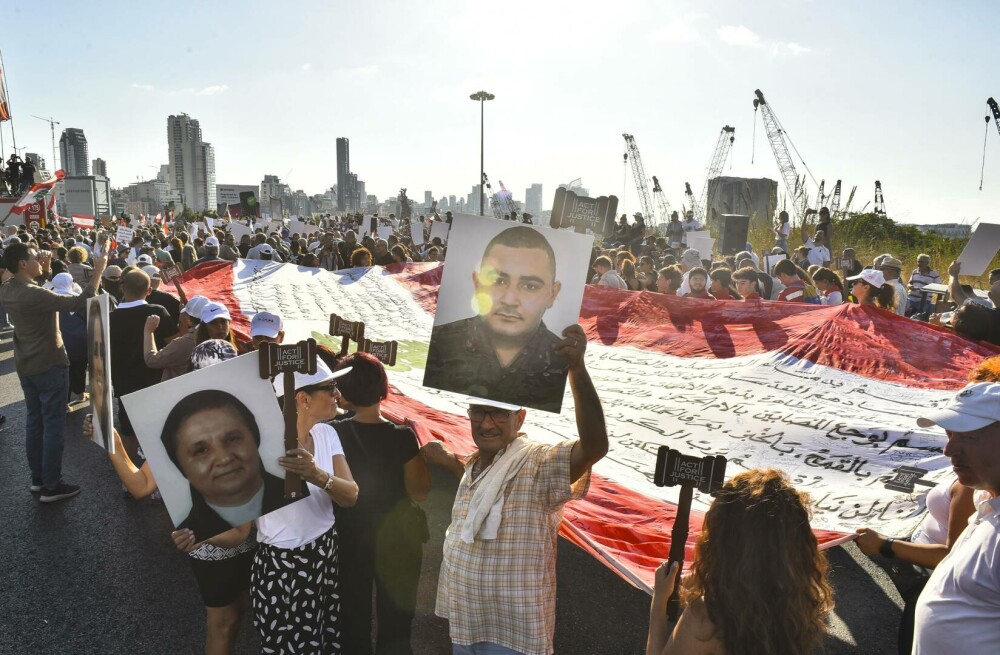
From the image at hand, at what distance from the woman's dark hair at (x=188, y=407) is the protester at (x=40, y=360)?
397cm

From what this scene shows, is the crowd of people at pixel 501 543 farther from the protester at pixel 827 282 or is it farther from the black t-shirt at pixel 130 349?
the protester at pixel 827 282

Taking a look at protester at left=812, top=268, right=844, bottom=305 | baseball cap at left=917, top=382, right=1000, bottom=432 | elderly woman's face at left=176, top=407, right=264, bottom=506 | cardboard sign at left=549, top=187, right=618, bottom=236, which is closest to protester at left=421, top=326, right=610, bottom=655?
elderly woman's face at left=176, top=407, right=264, bottom=506

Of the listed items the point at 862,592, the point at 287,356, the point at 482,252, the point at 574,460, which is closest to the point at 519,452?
the point at 574,460

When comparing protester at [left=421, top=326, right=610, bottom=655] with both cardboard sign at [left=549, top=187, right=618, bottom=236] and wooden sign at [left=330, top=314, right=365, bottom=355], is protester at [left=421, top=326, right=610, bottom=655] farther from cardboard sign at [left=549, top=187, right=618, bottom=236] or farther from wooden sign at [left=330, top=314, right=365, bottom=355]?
cardboard sign at [left=549, top=187, right=618, bottom=236]

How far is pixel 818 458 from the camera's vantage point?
387 cm

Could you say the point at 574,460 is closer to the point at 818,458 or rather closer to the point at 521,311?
the point at 521,311

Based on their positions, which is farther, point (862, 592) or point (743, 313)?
point (743, 313)

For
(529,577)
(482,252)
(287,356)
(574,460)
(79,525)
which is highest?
(482,252)

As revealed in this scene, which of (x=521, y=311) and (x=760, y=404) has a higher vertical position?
(x=521, y=311)

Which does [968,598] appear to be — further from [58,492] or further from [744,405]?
[58,492]

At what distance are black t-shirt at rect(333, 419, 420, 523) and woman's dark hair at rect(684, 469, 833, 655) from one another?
168cm

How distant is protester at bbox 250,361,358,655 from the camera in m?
2.77

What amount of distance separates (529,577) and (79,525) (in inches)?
185

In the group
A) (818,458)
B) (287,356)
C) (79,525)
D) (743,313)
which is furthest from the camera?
(743,313)
